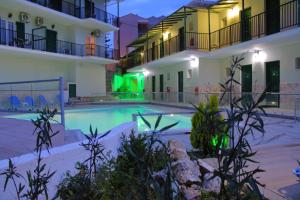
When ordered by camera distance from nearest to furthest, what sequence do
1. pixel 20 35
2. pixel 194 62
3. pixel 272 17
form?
pixel 272 17, pixel 20 35, pixel 194 62

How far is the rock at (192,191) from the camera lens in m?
3.19

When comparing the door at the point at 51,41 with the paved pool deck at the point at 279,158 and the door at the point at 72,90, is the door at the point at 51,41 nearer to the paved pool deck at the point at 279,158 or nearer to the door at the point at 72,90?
the door at the point at 72,90

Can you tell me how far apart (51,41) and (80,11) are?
3.68 meters

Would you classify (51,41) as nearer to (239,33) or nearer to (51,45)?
(51,45)

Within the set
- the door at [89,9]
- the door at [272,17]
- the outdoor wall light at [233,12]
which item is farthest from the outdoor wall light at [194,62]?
the door at [89,9]

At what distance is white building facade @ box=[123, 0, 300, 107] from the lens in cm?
1341

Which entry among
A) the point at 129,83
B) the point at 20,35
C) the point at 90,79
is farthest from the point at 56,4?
the point at 129,83

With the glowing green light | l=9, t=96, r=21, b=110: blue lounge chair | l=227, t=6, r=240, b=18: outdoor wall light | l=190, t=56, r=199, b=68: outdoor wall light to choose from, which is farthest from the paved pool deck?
the glowing green light

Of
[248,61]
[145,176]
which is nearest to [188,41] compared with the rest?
[248,61]

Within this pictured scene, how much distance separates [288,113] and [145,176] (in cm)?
1012

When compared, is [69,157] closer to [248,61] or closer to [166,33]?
[248,61]

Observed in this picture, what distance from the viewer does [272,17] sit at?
14781 millimetres

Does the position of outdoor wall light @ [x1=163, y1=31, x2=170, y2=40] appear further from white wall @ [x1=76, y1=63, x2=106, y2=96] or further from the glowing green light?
the glowing green light

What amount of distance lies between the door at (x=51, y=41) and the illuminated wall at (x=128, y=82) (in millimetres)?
11100
